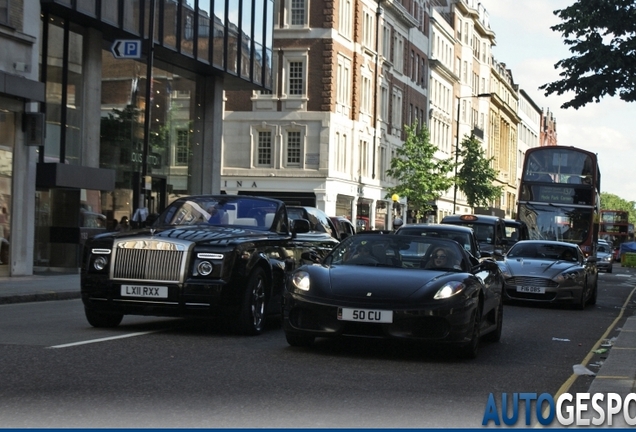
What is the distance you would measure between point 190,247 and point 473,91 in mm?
100167

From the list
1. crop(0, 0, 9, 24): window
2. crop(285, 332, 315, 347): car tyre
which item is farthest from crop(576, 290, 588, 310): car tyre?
crop(0, 0, 9, 24): window

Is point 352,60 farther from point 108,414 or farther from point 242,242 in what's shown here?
point 108,414

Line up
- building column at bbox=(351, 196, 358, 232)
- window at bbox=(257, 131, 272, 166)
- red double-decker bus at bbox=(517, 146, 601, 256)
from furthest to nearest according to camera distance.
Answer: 1. building column at bbox=(351, 196, 358, 232)
2. window at bbox=(257, 131, 272, 166)
3. red double-decker bus at bbox=(517, 146, 601, 256)

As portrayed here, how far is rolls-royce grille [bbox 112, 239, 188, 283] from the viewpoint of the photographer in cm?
1314

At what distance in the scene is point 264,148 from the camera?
2458 inches

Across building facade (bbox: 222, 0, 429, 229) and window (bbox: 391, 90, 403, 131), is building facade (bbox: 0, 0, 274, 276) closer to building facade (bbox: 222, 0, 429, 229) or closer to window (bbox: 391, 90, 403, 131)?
building facade (bbox: 222, 0, 429, 229)

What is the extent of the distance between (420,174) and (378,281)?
5762 cm

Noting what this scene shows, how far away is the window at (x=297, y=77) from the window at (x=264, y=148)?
8.32 feet

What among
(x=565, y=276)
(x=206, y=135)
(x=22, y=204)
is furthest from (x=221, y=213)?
(x=206, y=135)

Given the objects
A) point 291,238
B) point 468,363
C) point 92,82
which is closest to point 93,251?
point 291,238

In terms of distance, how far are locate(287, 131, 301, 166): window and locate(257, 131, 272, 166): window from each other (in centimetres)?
101

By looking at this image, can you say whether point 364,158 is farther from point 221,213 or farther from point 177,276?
point 177,276

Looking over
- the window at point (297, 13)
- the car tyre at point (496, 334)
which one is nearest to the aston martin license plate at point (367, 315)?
the car tyre at point (496, 334)

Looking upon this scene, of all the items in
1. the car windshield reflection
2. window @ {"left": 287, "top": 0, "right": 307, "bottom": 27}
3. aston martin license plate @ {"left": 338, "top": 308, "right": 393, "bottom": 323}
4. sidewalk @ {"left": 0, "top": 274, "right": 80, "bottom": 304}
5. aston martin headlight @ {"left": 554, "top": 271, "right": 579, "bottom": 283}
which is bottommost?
sidewalk @ {"left": 0, "top": 274, "right": 80, "bottom": 304}
